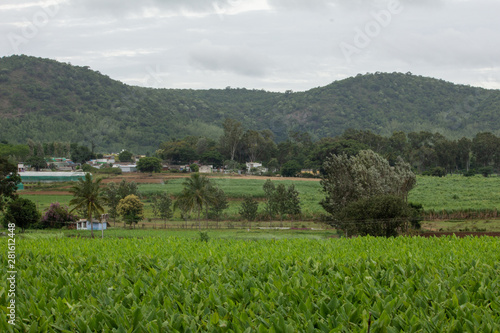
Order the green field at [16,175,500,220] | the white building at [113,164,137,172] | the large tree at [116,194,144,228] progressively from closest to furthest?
the large tree at [116,194,144,228], the green field at [16,175,500,220], the white building at [113,164,137,172]

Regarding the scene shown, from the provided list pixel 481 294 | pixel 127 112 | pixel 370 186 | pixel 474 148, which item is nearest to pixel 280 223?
pixel 370 186

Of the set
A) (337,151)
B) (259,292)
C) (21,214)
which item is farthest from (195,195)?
(259,292)

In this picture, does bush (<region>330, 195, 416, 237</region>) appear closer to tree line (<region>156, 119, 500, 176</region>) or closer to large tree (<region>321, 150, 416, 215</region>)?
large tree (<region>321, 150, 416, 215</region>)

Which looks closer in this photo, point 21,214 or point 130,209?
point 21,214

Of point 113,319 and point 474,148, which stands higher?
point 474,148

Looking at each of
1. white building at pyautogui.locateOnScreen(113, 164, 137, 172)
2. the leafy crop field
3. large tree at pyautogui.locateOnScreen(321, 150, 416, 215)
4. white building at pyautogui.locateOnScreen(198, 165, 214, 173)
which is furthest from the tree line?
the leafy crop field

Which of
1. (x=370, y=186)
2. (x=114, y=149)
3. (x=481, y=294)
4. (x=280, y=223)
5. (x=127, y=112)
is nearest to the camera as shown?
(x=481, y=294)

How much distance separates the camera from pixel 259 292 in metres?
11.2

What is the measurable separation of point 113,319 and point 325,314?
13.9 ft

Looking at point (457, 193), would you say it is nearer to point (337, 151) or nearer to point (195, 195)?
point (337, 151)

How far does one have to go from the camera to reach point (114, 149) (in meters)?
168

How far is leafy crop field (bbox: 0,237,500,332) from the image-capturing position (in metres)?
9.18

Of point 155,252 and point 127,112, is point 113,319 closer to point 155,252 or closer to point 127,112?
point 155,252

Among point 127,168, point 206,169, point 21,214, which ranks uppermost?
point 127,168
